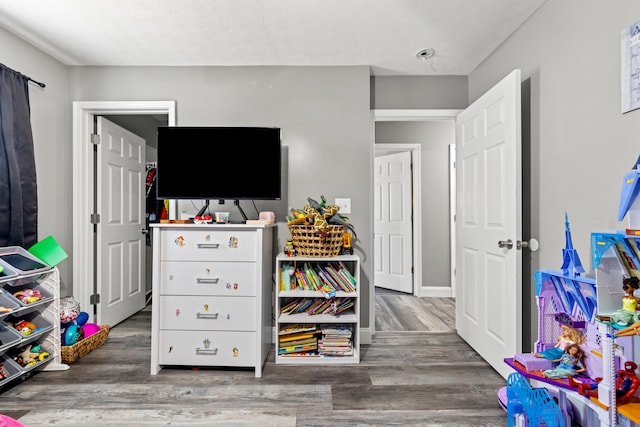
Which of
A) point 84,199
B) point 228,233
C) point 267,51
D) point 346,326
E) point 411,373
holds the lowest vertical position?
point 411,373

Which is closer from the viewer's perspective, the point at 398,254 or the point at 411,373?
the point at 411,373

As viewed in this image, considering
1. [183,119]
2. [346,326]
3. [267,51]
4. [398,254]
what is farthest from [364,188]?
[398,254]

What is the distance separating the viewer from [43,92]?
9.00ft

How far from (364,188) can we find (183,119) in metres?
1.59

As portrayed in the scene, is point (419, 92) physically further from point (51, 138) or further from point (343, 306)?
point (51, 138)

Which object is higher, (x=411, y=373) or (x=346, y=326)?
(x=346, y=326)

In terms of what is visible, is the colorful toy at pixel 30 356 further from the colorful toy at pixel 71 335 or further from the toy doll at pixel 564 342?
the toy doll at pixel 564 342

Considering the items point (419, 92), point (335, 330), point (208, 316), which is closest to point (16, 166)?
point (208, 316)

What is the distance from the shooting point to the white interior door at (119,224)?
10.4ft

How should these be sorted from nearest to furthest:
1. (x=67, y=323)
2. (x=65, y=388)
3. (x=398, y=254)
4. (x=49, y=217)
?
(x=65, y=388)
(x=67, y=323)
(x=49, y=217)
(x=398, y=254)

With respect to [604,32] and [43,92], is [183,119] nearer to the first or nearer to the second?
[43,92]

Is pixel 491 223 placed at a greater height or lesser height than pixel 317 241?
greater

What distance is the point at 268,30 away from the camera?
2420mm

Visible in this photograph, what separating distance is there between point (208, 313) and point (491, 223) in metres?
1.95
